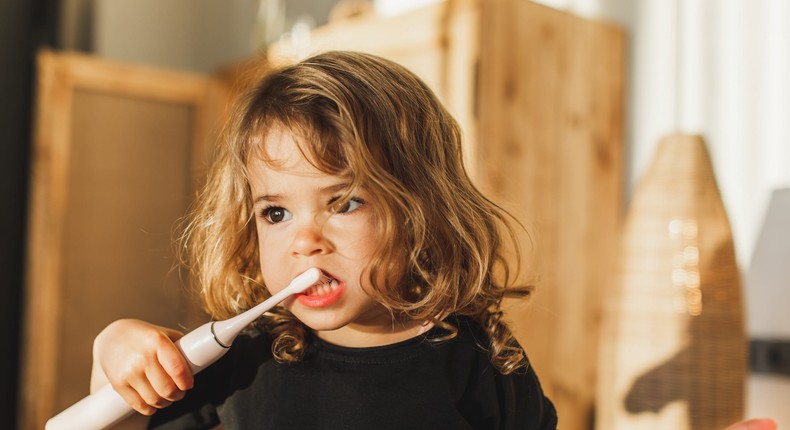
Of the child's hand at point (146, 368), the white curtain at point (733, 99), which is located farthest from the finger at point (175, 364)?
the white curtain at point (733, 99)

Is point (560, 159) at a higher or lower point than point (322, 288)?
higher

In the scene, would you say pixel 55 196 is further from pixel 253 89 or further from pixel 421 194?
pixel 421 194

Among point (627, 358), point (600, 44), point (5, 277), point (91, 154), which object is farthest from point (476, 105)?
point (5, 277)

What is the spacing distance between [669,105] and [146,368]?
4.08 ft

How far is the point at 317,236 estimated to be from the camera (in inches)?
24.4

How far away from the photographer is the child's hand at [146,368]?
623mm

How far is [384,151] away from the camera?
0.66m

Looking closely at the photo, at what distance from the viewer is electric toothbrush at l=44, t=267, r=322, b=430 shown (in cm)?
62

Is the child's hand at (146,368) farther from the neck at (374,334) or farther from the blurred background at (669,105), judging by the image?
the blurred background at (669,105)

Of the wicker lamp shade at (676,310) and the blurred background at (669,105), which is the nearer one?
the wicker lamp shade at (676,310)

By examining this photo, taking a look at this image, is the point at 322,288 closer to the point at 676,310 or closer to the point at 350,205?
the point at 350,205

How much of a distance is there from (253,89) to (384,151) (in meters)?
0.15

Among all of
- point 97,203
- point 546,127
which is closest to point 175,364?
point 546,127

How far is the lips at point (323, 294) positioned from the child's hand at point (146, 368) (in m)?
0.11
